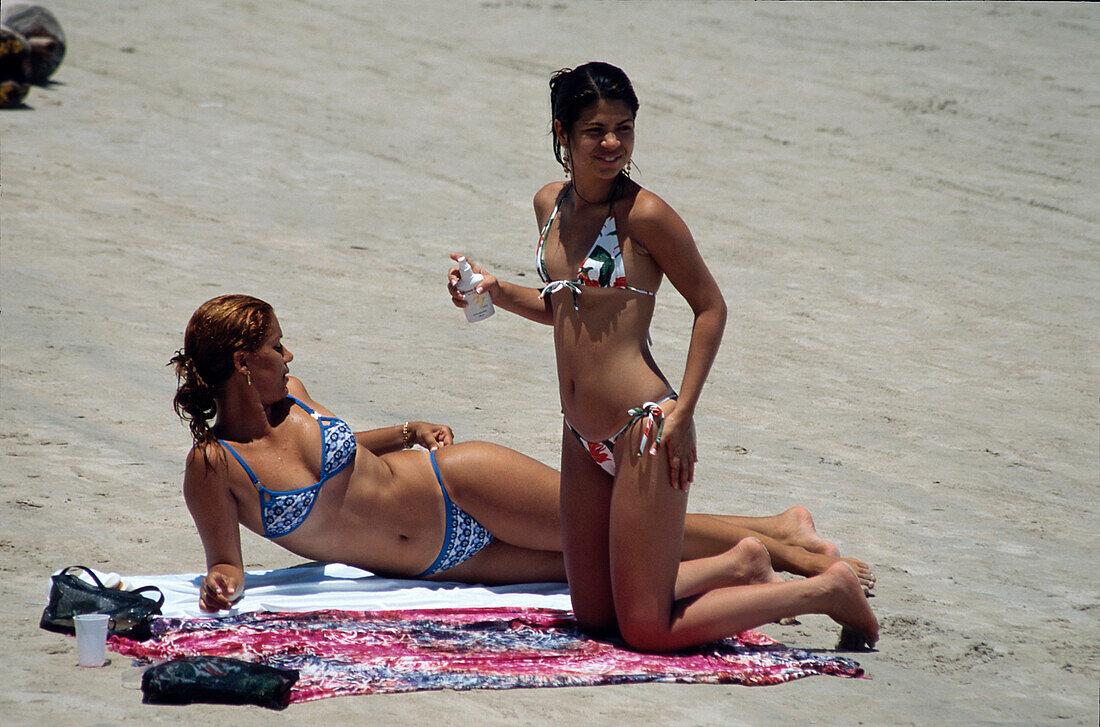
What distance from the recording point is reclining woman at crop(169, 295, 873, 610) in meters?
4.17

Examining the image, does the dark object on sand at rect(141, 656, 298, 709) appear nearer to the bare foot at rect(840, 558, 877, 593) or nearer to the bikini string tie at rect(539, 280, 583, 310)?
the bikini string tie at rect(539, 280, 583, 310)

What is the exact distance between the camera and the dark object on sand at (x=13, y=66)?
11.9m

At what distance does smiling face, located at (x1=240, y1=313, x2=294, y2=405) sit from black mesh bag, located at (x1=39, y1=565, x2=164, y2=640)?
807 mm

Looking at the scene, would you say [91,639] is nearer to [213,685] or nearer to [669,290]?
[213,685]

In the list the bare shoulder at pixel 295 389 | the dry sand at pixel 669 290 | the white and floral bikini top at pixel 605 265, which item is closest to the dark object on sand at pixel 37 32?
the dry sand at pixel 669 290

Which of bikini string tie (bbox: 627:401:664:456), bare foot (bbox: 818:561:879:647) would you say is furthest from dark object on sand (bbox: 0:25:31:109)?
bare foot (bbox: 818:561:879:647)

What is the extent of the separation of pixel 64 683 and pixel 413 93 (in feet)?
34.4

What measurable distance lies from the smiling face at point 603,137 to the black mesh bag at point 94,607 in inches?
81.9

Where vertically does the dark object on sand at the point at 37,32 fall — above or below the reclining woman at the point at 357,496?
above

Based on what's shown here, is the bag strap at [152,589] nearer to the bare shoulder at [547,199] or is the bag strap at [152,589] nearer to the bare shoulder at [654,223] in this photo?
the bare shoulder at [547,199]

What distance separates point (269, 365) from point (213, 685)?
3.70 ft

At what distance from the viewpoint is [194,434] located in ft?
13.6

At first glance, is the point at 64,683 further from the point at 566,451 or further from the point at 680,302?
the point at 680,302

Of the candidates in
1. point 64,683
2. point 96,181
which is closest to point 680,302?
point 96,181
